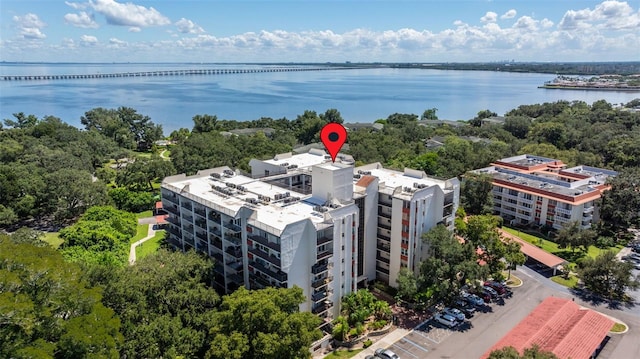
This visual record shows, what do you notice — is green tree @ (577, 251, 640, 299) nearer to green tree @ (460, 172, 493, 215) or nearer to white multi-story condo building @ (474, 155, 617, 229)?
white multi-story condo building @ (474, 155, 617, 229)

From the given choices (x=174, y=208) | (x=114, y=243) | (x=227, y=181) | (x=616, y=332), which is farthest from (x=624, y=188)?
(x=114, y=243)

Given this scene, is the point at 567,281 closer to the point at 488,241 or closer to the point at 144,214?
the point at 488,241

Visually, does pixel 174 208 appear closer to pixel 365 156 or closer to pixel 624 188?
pixel 365 156

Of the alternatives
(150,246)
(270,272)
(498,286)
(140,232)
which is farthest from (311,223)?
(140,232)

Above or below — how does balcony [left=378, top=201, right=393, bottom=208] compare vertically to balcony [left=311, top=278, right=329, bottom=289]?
above

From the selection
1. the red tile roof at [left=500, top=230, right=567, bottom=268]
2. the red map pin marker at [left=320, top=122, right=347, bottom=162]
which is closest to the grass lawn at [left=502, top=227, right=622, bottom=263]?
the red tile roof at [left=500, top=230, right=567, bottom=268]
